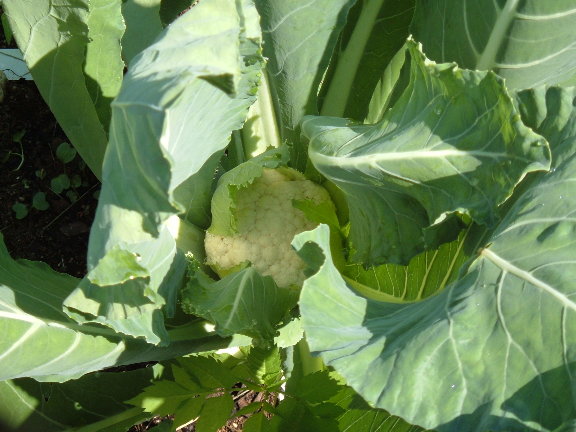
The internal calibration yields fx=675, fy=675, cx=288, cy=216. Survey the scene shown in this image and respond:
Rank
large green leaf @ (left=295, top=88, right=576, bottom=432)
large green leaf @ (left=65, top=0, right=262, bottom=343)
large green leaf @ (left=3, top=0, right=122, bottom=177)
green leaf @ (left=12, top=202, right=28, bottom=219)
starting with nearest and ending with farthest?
large green leaf @ (left=65, top=0, right=262, bottom=343) < large green leaf @ (left=295, top=88, right=576, bottom=432) < large green leaf @ (left=3, top=0, right=122, bottom=177) < green leaf @ (left=12, top=202, right=28, bottom=219)

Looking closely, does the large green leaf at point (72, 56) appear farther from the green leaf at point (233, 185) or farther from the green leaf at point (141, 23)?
the green leaf at point (233, 185)

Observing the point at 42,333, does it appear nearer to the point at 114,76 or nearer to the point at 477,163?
the point at 114,76

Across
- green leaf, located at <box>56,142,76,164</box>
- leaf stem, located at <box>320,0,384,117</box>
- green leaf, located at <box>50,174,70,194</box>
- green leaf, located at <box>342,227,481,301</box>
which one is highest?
leaf stem, located at <box>320,0,384,117</box>

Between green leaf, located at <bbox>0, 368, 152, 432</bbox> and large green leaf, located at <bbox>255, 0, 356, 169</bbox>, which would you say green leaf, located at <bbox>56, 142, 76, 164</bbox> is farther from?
large green leaf, located at <bbox>255, 0, 356, 169</bbox>

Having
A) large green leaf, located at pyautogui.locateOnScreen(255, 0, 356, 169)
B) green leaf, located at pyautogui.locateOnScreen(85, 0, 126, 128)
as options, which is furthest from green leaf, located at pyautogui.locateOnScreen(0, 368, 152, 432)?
large green leaf, located at pyautogui.locateOnScreen(255, 0, 356, 169)

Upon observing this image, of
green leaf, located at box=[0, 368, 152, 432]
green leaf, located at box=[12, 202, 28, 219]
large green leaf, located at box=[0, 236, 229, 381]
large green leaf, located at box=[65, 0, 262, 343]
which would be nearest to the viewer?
large green leaf, located at box=[65, 0, 262, 343]

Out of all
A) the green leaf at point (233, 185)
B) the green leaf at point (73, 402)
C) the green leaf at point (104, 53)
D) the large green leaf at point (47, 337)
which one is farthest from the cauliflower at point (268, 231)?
the green leaf at point (73, 402)

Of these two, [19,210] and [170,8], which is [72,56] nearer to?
[170,8]

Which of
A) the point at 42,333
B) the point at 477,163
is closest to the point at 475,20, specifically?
the point at 477,163
